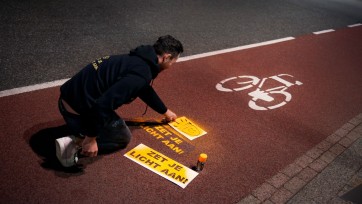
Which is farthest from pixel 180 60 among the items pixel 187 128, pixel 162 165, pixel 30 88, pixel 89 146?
pixel 89 146

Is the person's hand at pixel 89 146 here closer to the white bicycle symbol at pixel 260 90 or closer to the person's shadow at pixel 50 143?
the person's shadow at pixel 50 143

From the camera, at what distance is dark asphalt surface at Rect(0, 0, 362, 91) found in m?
6.43

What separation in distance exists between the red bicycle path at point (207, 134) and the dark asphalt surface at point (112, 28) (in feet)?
3.31

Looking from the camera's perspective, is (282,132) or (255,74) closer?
(282,132)

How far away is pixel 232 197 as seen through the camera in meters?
3.93

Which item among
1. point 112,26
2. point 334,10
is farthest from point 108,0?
point 334,10

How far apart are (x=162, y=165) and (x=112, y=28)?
5.70m

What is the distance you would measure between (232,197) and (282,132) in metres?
1.97

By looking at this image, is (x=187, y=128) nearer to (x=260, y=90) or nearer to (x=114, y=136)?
(x=114, y=136)

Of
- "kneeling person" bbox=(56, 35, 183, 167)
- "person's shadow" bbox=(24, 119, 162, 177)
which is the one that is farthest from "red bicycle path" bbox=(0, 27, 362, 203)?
"kneeling person" bbox=(56, 35, 183, 167)

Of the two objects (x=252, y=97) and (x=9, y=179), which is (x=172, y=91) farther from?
(x=9, y=179)

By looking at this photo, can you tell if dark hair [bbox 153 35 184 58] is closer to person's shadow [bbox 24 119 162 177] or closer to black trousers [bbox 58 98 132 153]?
black trousers [bbox 58 98 132 153]

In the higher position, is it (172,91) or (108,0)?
(108,0)

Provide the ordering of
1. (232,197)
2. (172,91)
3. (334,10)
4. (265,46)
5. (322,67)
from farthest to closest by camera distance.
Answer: (334,10) → (265,46) → (322,67) → (172,91) → (232,197)
